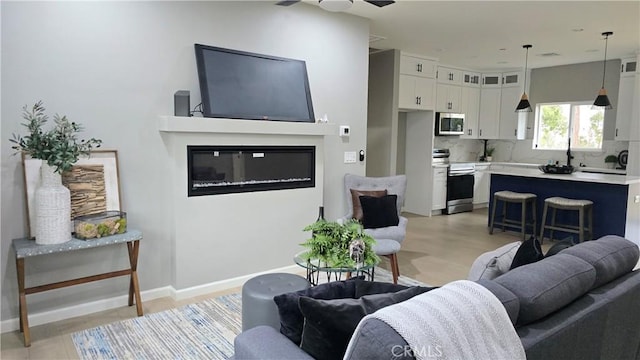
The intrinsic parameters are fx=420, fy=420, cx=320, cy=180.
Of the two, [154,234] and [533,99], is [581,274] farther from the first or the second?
[533,99]

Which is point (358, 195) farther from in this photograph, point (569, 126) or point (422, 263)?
point (569, 126)

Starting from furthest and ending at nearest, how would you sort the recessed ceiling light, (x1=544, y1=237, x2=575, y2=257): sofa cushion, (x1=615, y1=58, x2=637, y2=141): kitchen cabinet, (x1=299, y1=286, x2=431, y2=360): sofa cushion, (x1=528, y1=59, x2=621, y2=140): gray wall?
(x1=528, y1=59, x2=621, y2=140): gray wall → (x1=615, y1=58, x2=637, y2=141): kitchen cabinet → the recessed ceiling light → (x1=544, y1=237, x2=575, y2=257): sofa cushion → (x1=299, y1=286, x2=431, y2=360): sofa cushion

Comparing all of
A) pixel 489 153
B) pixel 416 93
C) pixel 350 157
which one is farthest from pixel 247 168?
pixel 489 153

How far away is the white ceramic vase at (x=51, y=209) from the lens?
9.25ft

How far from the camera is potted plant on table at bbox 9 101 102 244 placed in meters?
2.79

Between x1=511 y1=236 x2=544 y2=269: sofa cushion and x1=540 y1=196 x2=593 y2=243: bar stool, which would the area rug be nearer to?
x1=511 y1=236 x2=544 y2=269: sofa cushion

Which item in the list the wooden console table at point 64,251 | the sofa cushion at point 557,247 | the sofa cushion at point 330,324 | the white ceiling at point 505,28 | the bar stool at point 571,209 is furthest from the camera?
the bar stool at point 571,209

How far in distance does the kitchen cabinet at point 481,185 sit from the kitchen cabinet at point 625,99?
2228 mm

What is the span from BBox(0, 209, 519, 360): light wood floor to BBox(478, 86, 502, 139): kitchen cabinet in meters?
1.58

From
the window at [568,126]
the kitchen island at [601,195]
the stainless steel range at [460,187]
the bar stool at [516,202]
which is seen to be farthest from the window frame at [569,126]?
the bar stool at [516,202]

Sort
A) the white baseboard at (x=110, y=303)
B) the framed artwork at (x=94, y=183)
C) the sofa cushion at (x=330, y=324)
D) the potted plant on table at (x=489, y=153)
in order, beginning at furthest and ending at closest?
the potted plant on table at (x=489, y=153), the framed artwork at (x=94, y=183), the white baseboard at (x=110, y=303), the sofa cushion at (x=330, y=324)

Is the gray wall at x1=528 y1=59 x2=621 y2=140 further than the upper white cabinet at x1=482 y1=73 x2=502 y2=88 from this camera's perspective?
No

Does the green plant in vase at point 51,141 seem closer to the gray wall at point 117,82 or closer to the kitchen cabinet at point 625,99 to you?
the gray wall at point 117,82

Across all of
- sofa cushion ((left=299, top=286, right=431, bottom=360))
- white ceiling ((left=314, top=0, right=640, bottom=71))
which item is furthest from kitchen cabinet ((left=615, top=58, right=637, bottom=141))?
sofa cushion ((left=299, top=286, right=431, bottom=360))
